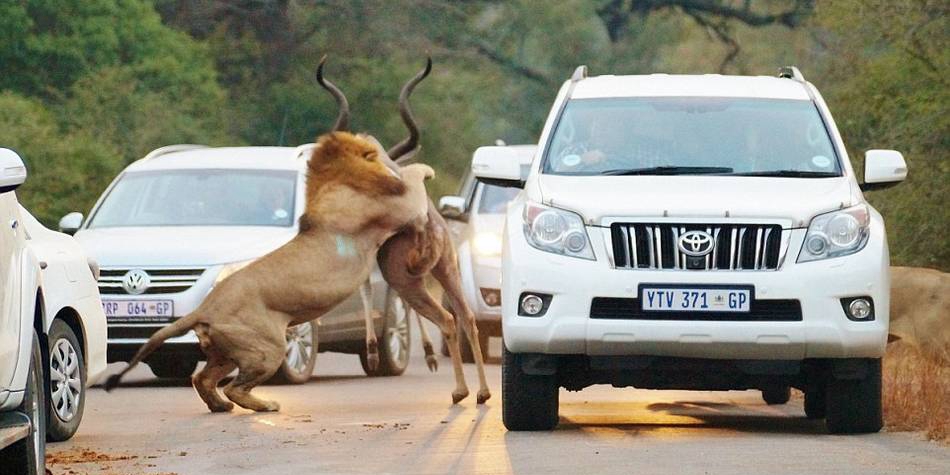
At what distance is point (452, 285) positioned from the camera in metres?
14.1

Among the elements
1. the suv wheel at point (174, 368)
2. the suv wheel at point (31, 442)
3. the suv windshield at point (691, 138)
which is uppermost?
the suv windshield at point (691, 138)

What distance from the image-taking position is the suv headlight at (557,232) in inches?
435

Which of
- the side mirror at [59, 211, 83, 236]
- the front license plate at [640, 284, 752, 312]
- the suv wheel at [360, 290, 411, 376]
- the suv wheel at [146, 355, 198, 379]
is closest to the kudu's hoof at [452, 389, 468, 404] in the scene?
the front license plate at [640, 284, 752, 312]

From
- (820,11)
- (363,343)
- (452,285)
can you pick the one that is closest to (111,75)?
(820,11)

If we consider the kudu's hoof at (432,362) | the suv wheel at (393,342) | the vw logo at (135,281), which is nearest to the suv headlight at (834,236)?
the kudu's hoof at (432,362)

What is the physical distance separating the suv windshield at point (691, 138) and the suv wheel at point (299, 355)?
390 cm

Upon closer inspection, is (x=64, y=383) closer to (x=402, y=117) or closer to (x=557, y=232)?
(x=557, y=232)

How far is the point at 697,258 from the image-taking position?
35.9ft

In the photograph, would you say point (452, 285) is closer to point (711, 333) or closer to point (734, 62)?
point (711, 333)

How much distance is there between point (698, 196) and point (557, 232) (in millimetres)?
688

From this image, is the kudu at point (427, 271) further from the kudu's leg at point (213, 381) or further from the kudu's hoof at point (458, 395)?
the kudu's leg at point (213, 381)

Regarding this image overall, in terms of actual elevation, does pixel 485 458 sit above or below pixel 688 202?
below

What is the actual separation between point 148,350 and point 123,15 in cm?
2214

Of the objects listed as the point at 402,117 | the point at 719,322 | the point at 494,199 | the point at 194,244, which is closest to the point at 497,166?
the point at 719,322
